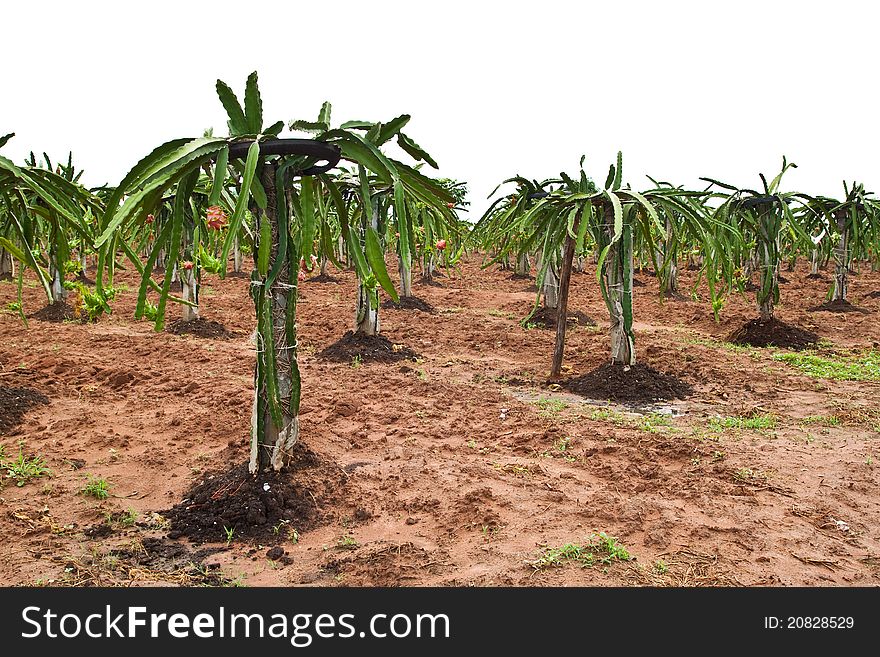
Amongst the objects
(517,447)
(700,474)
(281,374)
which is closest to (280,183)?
(281,374)

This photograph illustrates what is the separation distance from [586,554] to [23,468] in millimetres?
3174

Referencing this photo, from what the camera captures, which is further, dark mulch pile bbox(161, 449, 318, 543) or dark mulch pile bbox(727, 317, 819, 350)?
dark mulch pile bbox(727, 317, 819, 350)

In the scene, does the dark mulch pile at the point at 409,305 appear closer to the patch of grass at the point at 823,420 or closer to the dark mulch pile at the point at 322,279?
the dark mulch pile at the point at 322,279

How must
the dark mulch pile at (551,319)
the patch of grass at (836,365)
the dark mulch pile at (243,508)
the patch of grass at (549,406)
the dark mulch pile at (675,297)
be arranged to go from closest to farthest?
1. the dark mulch pile at (243,508)
2. the patch of grass at (549,406)
3. the patch of grass at (836,365)
4. the dark mulch pile at (551,319)
5. the dark mulch pile at (675,297)

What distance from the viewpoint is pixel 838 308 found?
10531mm

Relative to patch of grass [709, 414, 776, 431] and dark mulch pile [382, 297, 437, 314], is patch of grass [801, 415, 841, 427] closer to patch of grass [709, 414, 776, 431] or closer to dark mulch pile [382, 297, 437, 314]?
patch of grass [709, 414, 776, 431]

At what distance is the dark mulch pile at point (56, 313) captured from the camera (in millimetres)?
8711

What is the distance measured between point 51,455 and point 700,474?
3.90 meters

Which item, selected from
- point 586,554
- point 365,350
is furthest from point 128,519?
point 365,350

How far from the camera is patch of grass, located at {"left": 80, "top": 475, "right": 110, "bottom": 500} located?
135 inches

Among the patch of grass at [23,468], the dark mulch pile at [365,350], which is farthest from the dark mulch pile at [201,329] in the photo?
the patch of grass at [23,468]

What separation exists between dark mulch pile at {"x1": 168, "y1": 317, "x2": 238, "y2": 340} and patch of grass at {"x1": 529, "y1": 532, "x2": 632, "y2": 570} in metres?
6.10

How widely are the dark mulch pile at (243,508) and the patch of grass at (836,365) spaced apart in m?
5.22

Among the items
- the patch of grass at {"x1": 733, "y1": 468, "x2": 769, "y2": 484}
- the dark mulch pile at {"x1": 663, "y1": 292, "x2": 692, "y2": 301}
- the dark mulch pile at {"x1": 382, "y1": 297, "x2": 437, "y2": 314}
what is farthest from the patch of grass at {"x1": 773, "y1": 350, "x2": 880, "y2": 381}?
the dark mulch pile at {"x1": 382, "y1": 297, "x2": 437, "y2": 314}
